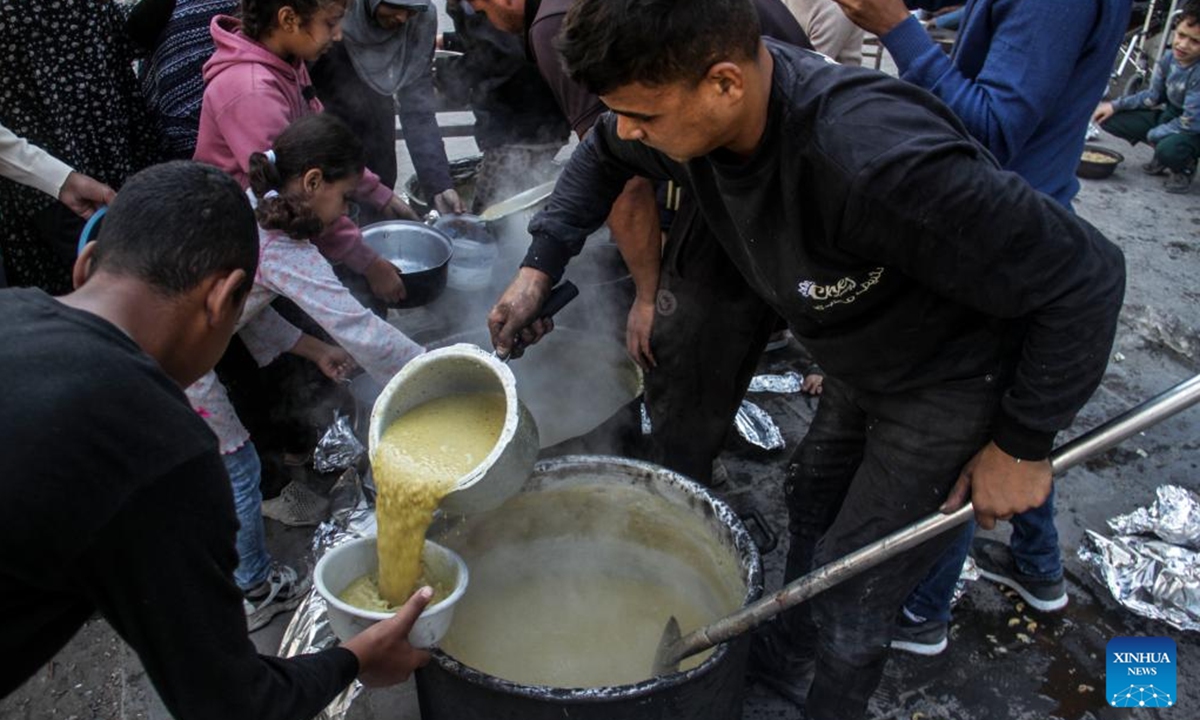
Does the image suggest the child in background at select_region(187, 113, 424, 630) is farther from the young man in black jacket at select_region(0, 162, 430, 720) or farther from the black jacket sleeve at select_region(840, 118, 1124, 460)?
the black jacket sleeve at select_region(840, 118, 1124, 460)

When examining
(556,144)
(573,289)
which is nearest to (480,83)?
(556,144)

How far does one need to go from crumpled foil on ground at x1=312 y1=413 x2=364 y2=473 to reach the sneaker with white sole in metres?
0.46

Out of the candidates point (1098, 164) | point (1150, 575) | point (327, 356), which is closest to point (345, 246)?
point (327, 356)

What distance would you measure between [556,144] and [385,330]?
2.34 m

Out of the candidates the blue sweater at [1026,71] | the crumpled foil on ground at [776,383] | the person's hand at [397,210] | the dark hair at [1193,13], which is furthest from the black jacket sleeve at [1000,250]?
the dark hair at [1193,13]

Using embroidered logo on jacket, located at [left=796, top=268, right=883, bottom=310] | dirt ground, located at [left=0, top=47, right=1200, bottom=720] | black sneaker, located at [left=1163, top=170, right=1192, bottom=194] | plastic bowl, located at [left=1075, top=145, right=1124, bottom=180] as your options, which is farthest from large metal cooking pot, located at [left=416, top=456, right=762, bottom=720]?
black sneaker, located at [left=1163, top=170, right=1192, bottom=194]

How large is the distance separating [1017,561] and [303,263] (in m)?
2.71

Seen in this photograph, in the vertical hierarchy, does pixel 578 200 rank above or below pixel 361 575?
above

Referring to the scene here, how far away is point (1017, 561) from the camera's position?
9.96 feet

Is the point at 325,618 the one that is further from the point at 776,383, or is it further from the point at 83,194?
the point at 776,383

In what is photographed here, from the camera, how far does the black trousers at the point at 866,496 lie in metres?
1.94

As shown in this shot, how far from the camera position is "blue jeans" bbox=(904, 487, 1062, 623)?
2686 mm

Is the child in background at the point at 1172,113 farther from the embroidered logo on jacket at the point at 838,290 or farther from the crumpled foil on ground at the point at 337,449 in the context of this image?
the crumpled foil on ground at the point at 337,449

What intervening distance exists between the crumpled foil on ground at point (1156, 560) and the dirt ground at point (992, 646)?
0.07m
